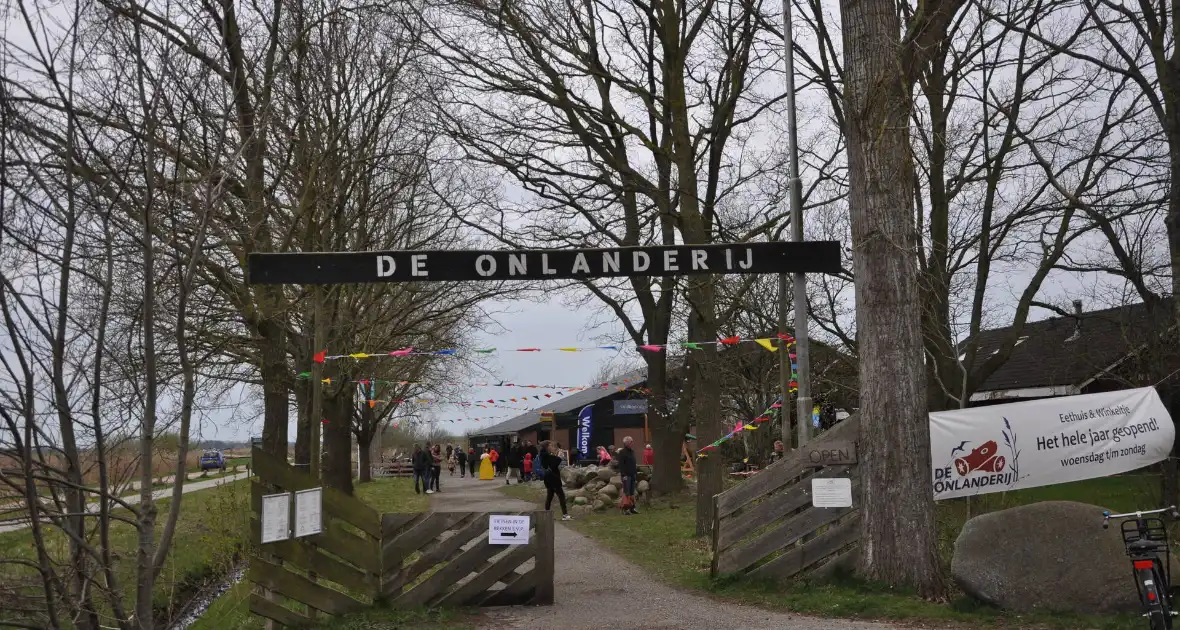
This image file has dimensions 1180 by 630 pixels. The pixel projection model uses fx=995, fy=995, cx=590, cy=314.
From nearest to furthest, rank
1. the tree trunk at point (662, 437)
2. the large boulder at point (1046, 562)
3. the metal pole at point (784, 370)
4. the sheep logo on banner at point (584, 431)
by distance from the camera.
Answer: the large boulder at point (1046, 562), the metal pole at point (784, 370), the tree trunk at point (662, 437), the sheep logo on banner at point (584, 431)

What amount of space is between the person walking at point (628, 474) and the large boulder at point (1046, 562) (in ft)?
39.9

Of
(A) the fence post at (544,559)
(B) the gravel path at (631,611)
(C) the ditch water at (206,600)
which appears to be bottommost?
(C) the ditch water at (206,600)

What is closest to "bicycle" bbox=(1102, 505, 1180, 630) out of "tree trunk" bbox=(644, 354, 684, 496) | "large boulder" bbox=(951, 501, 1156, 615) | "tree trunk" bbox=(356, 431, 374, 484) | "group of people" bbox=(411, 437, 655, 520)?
"large boulder" bbox=(951, 501, 1156, 615)

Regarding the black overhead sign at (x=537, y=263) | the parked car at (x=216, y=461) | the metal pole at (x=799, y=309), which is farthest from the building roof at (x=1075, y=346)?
A: the parked car at (x=216, y=461)

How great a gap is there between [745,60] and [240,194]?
29.8 feet

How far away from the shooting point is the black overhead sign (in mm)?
10195

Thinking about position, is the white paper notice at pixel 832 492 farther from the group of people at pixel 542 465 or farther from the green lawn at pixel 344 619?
the group of people at pixel 542 465

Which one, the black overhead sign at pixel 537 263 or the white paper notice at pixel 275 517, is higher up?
the black overhead sign at pixel 537 263

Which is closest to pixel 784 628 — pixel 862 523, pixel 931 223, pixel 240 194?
pixel 862 523

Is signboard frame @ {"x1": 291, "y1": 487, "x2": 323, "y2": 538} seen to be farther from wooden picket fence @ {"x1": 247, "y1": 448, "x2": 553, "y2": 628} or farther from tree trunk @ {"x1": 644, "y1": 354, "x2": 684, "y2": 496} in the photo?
tree trunk @ {"x1": 644, "y1": 354, "x2": 684, "y2": 496}

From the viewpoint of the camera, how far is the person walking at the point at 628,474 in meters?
21.0

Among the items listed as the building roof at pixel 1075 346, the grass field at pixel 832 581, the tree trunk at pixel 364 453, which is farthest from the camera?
the tree trunk at pixel 364 453

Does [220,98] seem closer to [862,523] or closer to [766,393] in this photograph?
[862,523]

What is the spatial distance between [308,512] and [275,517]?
310 millimetres
